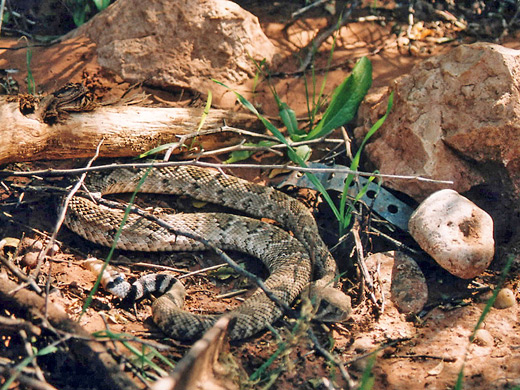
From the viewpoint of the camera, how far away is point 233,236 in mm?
5773

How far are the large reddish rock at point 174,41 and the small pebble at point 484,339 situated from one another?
13.3 feet

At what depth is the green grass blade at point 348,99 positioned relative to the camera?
6.17 metres

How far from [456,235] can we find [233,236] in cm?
219

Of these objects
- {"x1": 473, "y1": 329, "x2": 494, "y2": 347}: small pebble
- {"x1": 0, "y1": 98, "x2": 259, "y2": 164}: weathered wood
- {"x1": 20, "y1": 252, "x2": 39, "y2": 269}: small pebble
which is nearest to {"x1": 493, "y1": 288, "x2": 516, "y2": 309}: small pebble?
{"x1": 473, "y1": 329, "x2": 494, "y2": 347}: small pebble

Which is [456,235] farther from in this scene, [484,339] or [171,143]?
[171,143]

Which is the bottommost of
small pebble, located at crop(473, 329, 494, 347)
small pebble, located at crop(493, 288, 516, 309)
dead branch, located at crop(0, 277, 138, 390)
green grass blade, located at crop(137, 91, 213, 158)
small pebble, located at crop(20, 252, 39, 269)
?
small pebble, located at crop(473, 329, 494, 347)

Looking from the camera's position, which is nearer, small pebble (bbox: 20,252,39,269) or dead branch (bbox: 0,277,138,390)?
dead branch (bbox: 0,277,138,390)

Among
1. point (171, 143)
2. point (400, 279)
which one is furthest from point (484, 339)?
point (171, 143)

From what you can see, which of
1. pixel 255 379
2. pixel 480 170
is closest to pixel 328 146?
pixel 480 170

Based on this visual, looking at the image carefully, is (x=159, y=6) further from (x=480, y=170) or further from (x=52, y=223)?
(x=480, y=170)

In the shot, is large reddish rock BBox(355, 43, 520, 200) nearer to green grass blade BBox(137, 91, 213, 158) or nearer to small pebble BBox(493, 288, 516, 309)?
small pebble BBox(493, 288, 516, 309)

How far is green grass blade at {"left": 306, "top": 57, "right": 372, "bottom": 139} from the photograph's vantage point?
6.17 meters

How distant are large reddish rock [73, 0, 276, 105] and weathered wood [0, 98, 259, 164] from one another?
0.75 m

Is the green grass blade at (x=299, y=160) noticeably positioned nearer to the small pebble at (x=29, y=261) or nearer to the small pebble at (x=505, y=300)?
the small pebble at (x=505, y=300)
